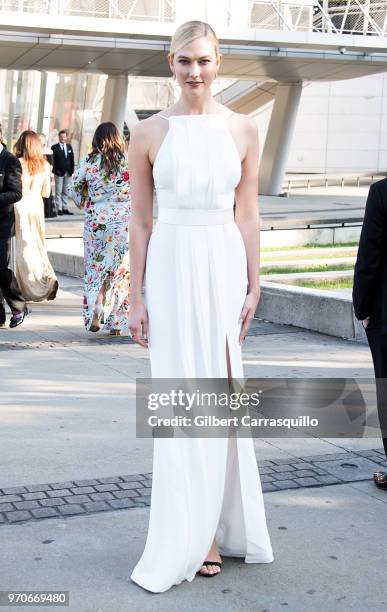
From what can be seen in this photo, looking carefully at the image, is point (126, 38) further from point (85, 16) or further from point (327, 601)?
point (327, 601)

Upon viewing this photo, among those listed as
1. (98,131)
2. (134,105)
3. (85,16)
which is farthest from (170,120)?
(134,105)

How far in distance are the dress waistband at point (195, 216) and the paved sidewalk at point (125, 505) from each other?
4.62 ft

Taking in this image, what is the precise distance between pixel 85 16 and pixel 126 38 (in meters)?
1.23

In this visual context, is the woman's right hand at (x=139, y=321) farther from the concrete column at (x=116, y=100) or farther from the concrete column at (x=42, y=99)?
the concrete column at (x=42, y=99)

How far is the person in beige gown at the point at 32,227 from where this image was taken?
11461 millimetres

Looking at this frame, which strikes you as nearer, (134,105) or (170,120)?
(170,120)

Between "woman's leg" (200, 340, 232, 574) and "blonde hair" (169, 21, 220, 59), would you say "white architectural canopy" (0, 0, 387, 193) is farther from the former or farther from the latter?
"woman's leg" (200, 340, 232, 574)

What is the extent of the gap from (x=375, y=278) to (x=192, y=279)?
1461mm

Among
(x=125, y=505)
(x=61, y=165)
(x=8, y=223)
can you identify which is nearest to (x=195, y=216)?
(x=125, y=505)

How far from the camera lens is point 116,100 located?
30.0m

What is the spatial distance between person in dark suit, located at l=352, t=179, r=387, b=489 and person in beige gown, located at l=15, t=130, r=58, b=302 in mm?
6824

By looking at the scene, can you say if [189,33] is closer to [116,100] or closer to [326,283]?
[326,283]

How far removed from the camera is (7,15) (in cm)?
2336

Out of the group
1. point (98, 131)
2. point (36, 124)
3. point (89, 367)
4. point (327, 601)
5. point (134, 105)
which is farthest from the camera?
point (134, 105)
